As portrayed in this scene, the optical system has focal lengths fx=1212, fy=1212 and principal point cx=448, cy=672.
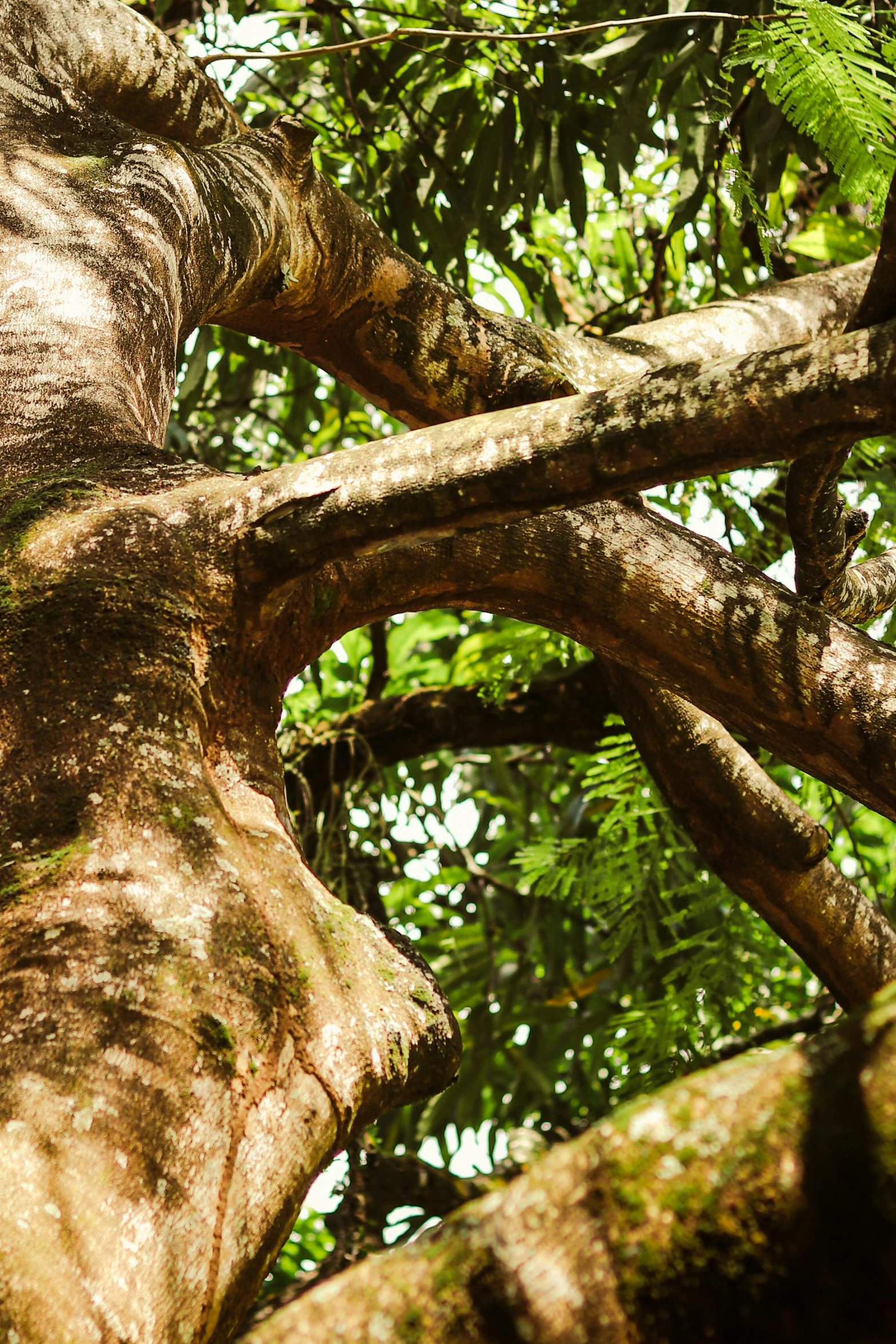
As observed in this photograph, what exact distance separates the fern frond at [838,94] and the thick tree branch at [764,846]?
1.00 metres

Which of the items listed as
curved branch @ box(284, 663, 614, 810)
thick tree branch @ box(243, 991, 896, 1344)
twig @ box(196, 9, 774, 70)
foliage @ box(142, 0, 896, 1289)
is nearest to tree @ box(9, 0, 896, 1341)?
thick tree branch @ box(243, 991, 896, 1344)

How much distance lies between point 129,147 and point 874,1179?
6.89 ft

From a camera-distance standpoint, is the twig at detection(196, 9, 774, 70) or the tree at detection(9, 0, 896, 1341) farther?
the twig at detection(196, 9, 774, 70)

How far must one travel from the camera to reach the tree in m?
0.63

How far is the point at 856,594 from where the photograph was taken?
6.97 ft

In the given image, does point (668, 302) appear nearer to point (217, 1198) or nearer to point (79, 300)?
point (79, 300)

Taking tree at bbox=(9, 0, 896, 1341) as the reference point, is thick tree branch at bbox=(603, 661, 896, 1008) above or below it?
below

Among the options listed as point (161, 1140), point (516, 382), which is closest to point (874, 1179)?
point (161, 1140)

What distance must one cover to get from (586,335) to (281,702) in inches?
96.0

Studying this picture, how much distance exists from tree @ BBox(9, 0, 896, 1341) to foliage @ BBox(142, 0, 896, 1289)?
0.72 m

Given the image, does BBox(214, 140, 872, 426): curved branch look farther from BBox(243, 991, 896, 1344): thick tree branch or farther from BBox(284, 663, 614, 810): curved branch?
BBox(243, 991, 896, 1344): thick tree branch

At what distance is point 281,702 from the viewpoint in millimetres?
1714

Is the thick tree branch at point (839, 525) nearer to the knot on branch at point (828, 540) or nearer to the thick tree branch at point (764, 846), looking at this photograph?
the knot on branch at point (828, 540)

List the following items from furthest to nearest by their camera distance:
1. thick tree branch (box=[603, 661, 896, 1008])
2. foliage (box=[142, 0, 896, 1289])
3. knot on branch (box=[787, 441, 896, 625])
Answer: foliage (box=[142, 0, 896, 1289]) < thick tree branch (box=[603, 661, 896, 1008]) < knot on branch (box=[787, 441, 896, 625])
